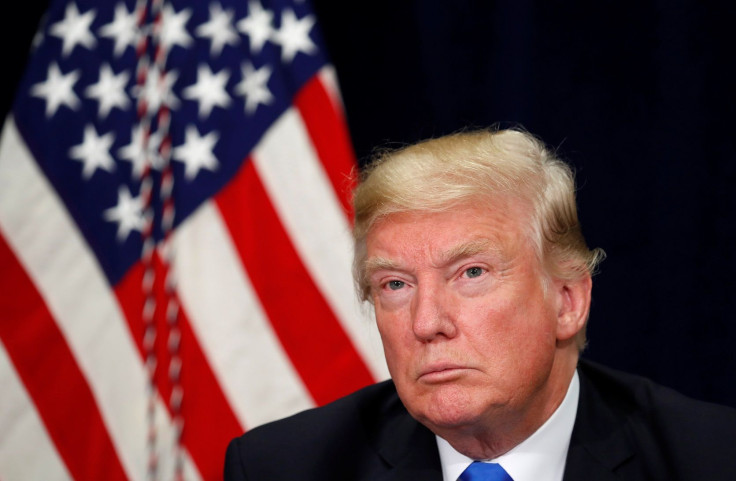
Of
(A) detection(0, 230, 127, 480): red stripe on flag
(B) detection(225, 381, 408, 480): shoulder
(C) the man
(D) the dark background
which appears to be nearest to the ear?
(C) the man

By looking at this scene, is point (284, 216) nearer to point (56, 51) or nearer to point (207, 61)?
point (207, 61)

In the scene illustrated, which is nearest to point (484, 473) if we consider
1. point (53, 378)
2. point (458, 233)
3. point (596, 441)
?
point (596, 441)

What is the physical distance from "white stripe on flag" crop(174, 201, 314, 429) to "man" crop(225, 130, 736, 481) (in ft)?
2.18

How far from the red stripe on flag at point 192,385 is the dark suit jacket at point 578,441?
62cm

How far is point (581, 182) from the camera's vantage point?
8.93 feet

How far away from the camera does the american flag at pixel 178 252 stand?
253 cm

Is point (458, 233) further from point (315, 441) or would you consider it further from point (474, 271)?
point (315, 441)

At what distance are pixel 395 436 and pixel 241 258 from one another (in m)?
0.86

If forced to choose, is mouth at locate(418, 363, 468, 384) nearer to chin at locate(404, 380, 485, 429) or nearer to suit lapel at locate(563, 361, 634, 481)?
chin at locate(404, 380, 485, 429)

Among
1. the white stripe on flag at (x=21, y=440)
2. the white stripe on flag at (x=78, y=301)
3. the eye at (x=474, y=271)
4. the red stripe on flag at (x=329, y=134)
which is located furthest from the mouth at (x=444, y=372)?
the white stripe on flag at (x=21, y=440)

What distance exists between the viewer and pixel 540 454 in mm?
1704

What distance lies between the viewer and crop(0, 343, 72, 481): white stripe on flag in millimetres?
2564

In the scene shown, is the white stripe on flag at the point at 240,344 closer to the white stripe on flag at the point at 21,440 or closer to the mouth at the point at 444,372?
the white stripe on flag at the point at 21,440

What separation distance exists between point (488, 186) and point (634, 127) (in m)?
1.18
